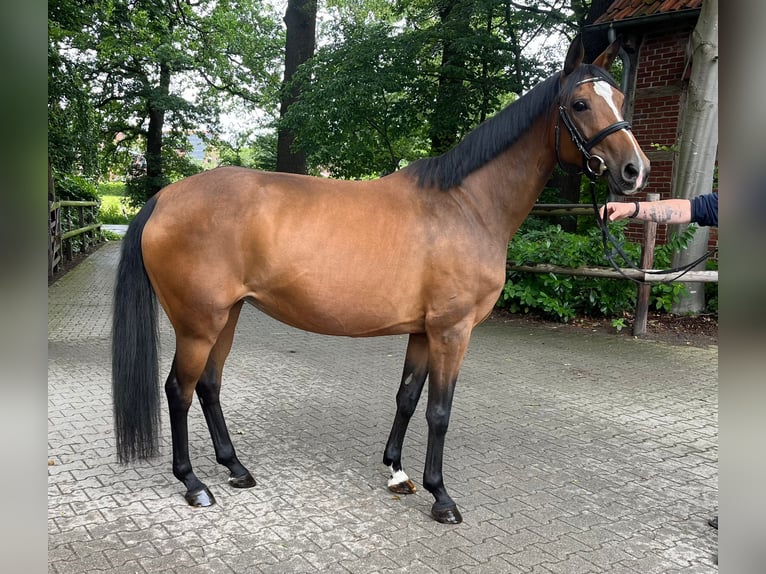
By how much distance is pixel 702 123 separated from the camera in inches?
295

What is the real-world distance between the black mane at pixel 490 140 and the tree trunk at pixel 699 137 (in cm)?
548

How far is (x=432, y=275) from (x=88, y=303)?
8.13 metres

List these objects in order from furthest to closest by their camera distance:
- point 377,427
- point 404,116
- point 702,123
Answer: point 404,116, point 702,123, point 377,427

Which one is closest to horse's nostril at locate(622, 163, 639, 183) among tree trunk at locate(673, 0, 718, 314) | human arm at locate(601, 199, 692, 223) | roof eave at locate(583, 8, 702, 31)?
human arm at locate(601, 199, 692, 223)

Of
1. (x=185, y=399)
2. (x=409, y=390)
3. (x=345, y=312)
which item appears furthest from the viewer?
(x=409, y=390)

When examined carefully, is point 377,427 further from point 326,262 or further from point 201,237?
point 201,237

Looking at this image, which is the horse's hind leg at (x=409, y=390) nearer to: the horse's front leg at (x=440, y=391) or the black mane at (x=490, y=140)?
the horse's front leg at (x=440, y=391)

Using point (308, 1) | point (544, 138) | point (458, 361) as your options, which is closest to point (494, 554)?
point (458, 361)

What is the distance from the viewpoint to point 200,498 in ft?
10.2

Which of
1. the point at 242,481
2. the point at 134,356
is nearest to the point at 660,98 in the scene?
the point at 242,481

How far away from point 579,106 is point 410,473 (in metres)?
2.32

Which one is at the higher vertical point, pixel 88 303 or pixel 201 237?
pixel 201 237

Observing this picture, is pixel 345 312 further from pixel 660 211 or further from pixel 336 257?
pixel 660 211

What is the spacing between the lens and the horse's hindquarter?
3012 millimetres
